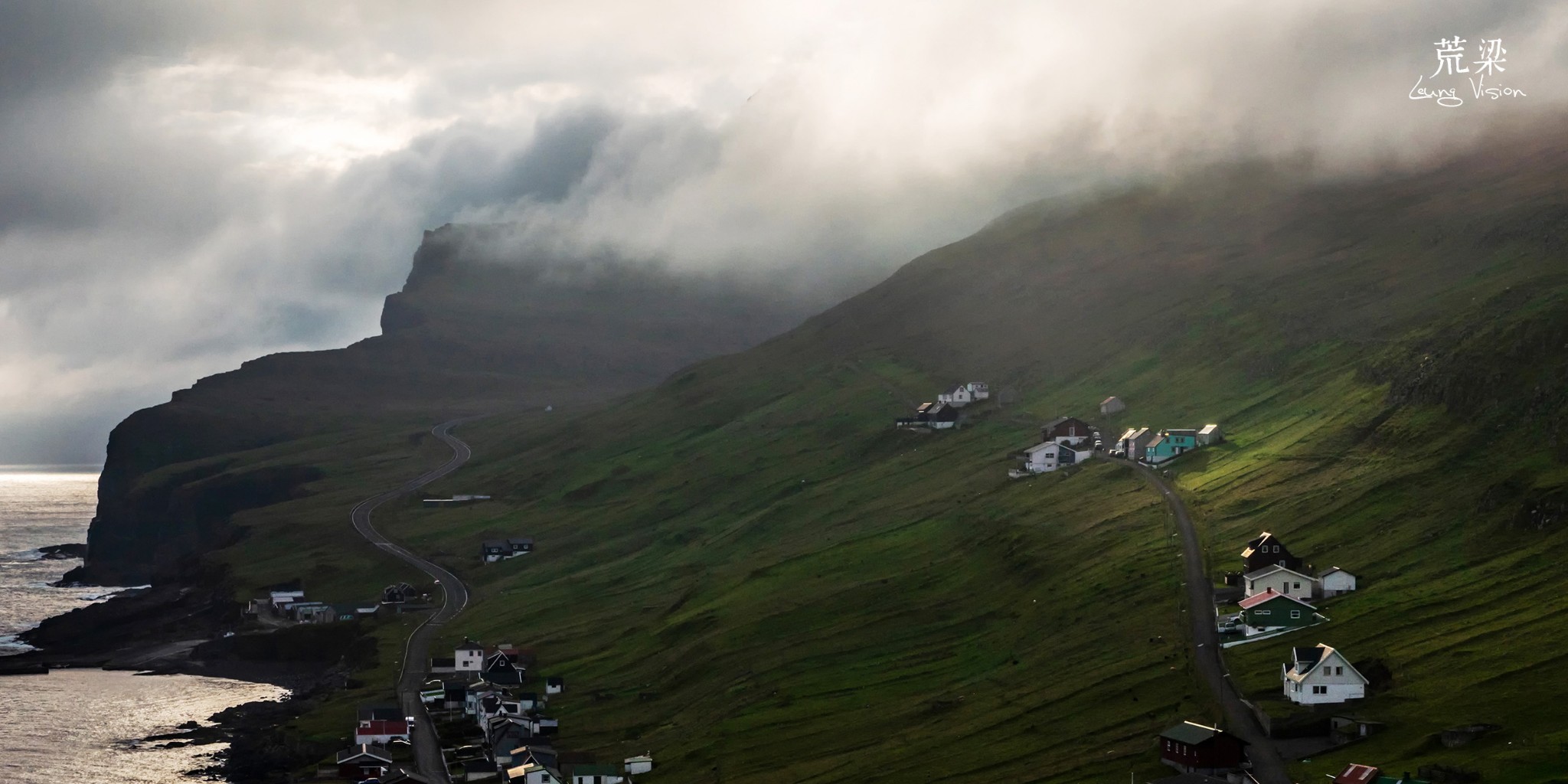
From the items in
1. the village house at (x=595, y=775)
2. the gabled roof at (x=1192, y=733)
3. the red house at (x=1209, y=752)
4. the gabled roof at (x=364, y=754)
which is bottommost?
the village house at (x=595, y=775)

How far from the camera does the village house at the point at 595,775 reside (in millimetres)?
120750

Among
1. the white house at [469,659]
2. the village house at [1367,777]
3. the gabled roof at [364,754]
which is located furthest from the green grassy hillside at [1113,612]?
the gabled roof at [364,754]

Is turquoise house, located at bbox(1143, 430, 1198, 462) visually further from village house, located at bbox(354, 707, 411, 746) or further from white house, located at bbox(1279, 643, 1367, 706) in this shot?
village house, located at bbox(354, 707, 411, 746)

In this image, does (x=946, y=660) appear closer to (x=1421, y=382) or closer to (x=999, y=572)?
(x=999, y=572)

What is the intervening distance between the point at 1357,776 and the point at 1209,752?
10015mm

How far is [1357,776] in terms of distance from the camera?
87.4 meters

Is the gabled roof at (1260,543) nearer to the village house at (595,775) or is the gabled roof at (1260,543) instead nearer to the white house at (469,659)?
the village house at (595,775)

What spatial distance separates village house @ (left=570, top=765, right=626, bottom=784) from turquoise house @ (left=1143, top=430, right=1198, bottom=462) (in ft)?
286

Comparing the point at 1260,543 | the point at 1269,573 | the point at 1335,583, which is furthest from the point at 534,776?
the point at 1335,583

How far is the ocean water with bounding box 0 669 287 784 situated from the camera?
145125 millimetres

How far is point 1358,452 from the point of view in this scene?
162 m

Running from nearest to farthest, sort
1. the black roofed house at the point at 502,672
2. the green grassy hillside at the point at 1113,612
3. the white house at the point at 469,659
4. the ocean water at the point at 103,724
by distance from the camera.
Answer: the green grassy hillside at the point at 1113,612 < the ocean water at the point at 103,724 < the black roofed house at the point at 502,672 < the white house at the point at 469,659

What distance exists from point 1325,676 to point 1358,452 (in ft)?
209

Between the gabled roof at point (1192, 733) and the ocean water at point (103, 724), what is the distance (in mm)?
87327
